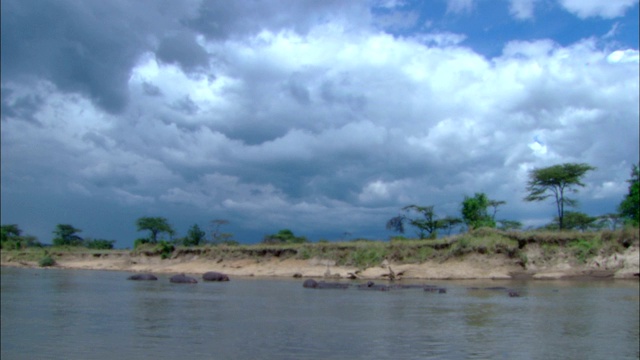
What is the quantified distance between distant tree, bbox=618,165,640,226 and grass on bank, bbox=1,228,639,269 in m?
15.6

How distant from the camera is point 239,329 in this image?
13422 mm

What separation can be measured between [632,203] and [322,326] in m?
48.4

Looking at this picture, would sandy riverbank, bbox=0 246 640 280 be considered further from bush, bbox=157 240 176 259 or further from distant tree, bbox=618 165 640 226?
distant tree, bbox=618 165 640 226

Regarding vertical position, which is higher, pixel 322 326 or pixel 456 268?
pixel 456 268

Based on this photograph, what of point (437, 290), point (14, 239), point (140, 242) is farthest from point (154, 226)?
point (437, 290)

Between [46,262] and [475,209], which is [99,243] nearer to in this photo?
[46,262]

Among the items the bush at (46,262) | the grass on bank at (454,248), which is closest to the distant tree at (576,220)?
the grass on bank at (454,248)

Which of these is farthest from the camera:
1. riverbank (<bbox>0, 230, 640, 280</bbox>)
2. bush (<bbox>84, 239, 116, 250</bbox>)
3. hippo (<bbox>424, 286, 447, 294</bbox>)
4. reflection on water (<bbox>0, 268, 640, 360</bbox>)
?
bush (<bbox>84, 239, 116, 250</bbox>)

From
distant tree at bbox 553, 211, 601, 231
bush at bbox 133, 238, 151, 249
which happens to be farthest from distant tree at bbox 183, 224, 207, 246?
distant tree at bbox 553, 211, 601, 231

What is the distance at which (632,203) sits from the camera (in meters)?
52.0

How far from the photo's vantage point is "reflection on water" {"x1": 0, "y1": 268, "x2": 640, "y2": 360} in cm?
1055

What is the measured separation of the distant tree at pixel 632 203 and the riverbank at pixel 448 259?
1640cm

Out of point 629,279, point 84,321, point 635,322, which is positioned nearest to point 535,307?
point 635,322

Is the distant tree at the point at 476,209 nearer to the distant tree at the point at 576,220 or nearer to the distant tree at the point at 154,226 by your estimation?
the distant tree at the point at 576,220
